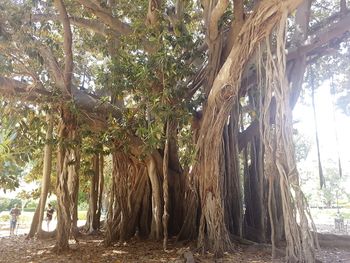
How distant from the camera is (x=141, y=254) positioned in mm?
4465

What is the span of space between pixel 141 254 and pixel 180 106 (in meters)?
1.84

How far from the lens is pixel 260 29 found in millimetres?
3332

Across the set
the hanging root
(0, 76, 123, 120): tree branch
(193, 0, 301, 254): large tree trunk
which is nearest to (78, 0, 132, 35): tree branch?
(0, 76, 123, 120): tree branch

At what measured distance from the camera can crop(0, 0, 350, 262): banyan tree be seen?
3465mm

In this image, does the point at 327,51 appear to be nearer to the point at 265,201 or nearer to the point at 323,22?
the point at 323,22

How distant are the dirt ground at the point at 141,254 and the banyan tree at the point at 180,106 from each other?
198mm

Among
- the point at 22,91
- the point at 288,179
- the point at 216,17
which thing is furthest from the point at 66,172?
the point at 288,179

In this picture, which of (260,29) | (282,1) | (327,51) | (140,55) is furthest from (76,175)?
(327,51)

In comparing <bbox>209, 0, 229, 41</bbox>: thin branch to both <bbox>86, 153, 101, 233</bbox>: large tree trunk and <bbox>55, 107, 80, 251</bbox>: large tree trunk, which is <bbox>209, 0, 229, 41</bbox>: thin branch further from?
<bbox>86, 153, 101, 233</bbox>: large tree trunk

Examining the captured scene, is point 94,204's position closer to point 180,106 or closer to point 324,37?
point 180,106

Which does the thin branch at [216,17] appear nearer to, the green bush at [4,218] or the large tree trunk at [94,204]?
the large tree trunk at [94,204]

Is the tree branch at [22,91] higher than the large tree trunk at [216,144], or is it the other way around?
the tree branch at [22,91]

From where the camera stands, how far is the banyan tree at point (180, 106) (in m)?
3.47

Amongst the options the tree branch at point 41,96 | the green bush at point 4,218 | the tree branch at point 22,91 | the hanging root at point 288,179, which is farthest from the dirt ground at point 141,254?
the green bush at point 4,218
